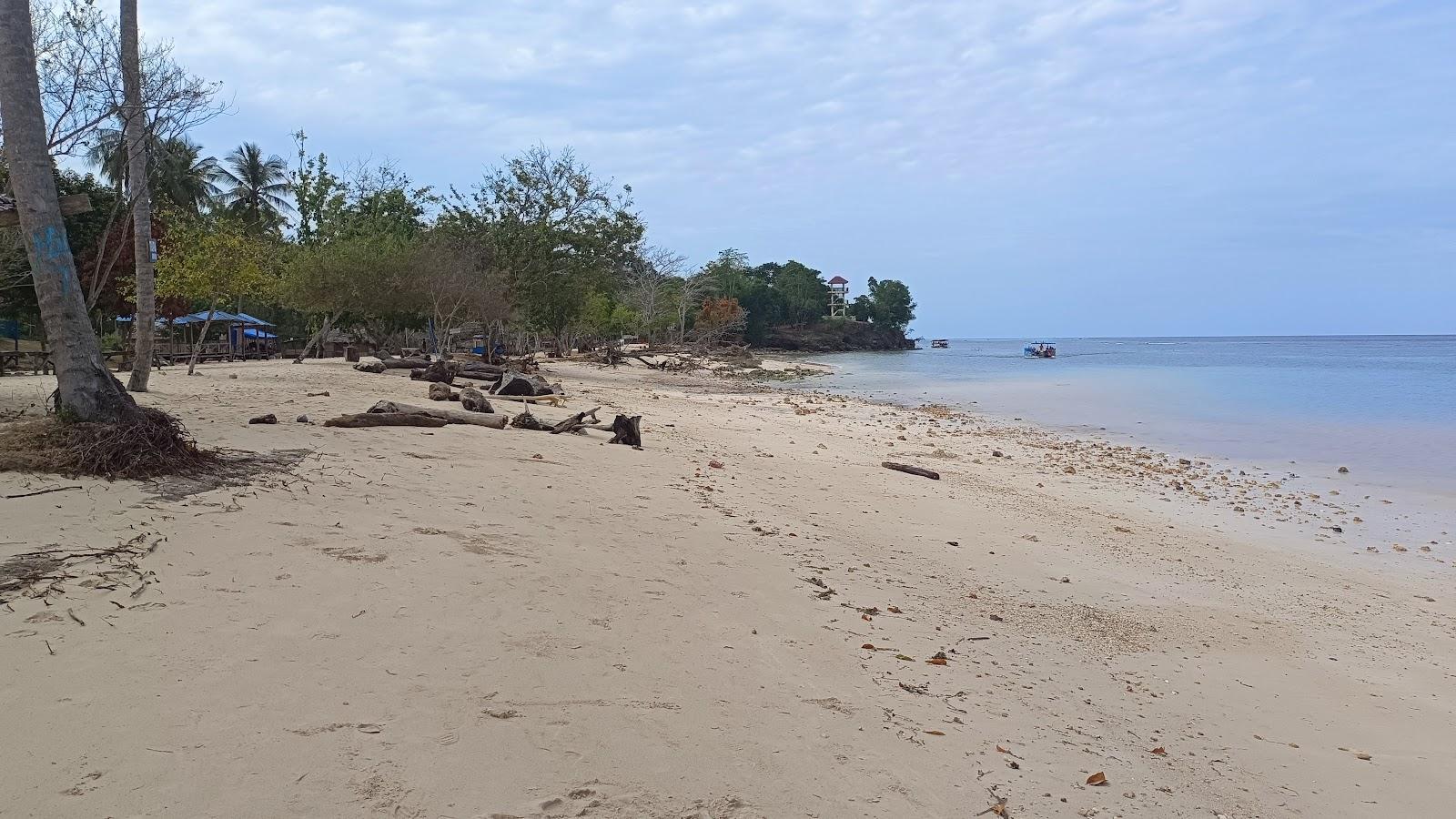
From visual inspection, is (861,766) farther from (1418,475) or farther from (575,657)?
(1418,475)

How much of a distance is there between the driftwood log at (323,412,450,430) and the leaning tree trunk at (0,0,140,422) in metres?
3.01

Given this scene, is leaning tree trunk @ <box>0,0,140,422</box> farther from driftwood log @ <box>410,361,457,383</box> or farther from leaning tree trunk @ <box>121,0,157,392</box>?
driftwood log @ <box>410,361,457,383</box>

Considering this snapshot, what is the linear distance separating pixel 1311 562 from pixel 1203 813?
599 cm

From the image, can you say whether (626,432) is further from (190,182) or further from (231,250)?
(190,182)

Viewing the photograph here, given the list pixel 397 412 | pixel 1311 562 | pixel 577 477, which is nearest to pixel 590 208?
pixel 397 412

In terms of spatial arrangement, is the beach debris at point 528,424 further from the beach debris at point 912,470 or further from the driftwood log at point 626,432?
the beach debris at point 912,470

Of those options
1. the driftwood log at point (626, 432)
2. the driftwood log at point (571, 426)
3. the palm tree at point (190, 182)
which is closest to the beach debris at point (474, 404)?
the driftwood log at point (571, 426)

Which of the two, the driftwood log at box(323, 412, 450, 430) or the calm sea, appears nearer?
the driftwood log at box(323, 412, 450, 430)

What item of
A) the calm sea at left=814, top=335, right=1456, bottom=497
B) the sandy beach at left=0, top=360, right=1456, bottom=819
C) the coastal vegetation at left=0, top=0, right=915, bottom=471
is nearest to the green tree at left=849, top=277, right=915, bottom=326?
the coastal vegetation at left=0, top=0, right=915, bottom=471

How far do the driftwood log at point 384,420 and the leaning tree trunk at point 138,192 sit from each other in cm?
326

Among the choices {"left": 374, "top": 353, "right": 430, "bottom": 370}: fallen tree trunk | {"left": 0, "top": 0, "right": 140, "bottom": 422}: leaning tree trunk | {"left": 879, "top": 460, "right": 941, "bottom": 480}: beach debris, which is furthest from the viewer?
{"left": 374, "top": 353, "right": 430, "bottom": 370}: fallen tree trunk

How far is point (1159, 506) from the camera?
10414mm

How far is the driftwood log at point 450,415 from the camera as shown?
9.78 m

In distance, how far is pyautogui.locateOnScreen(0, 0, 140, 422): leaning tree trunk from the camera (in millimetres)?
5809
